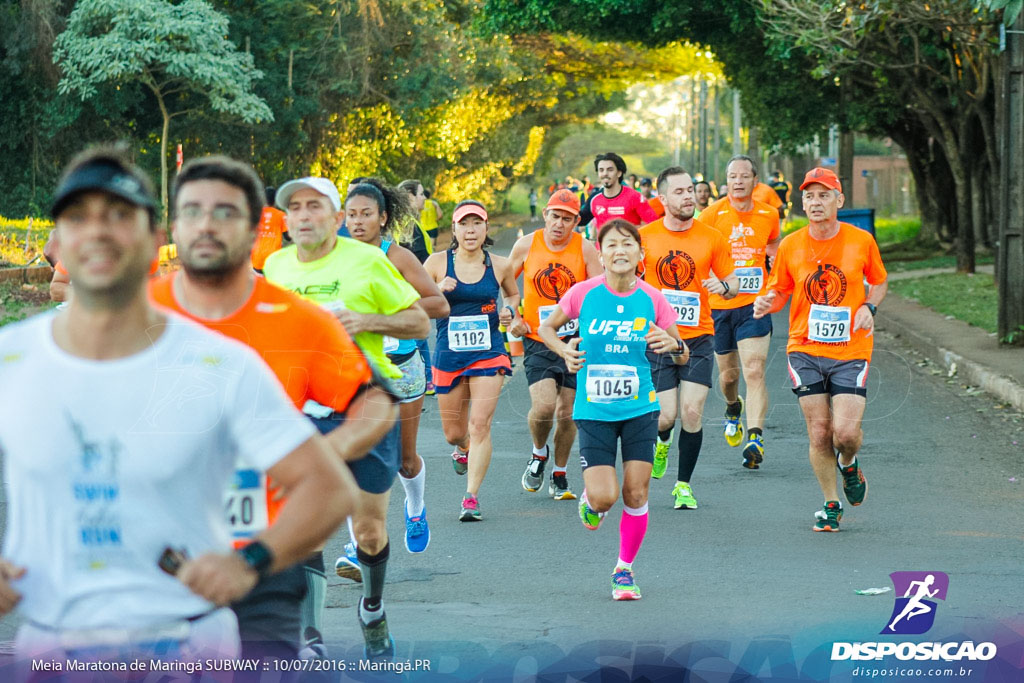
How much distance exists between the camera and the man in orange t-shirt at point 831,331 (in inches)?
318

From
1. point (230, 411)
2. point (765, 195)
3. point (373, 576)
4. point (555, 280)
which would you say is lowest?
point (373, 576)

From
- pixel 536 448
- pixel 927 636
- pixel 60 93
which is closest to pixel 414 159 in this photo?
pixel 60 93

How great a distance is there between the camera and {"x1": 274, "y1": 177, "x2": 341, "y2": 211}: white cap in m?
5.54

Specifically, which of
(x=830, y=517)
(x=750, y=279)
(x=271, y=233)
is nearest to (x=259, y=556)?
(x=830, y=517)

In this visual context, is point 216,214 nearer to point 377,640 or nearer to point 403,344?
point 377,640

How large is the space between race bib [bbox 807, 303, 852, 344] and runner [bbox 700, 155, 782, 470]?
2081mm

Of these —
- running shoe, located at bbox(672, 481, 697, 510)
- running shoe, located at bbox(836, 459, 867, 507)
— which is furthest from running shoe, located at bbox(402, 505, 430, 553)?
running shoe, located at bbox(836, 459, 867, 507)

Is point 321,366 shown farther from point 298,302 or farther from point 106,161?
point 106,161

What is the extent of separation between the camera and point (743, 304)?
35.1ft

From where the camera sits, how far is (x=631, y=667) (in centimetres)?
545

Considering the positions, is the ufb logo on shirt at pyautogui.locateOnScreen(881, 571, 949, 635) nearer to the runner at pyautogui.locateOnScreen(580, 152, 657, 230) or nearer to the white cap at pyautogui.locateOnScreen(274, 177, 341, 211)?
the white cap at pyautogui.locateOnScreen(274, 177, 341, 211)

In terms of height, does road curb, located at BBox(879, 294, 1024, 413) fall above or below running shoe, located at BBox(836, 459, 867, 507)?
below

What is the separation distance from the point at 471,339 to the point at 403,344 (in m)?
1.35

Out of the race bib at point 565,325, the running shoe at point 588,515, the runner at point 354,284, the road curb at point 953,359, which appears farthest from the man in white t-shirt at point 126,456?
the road curb at point 953,359
